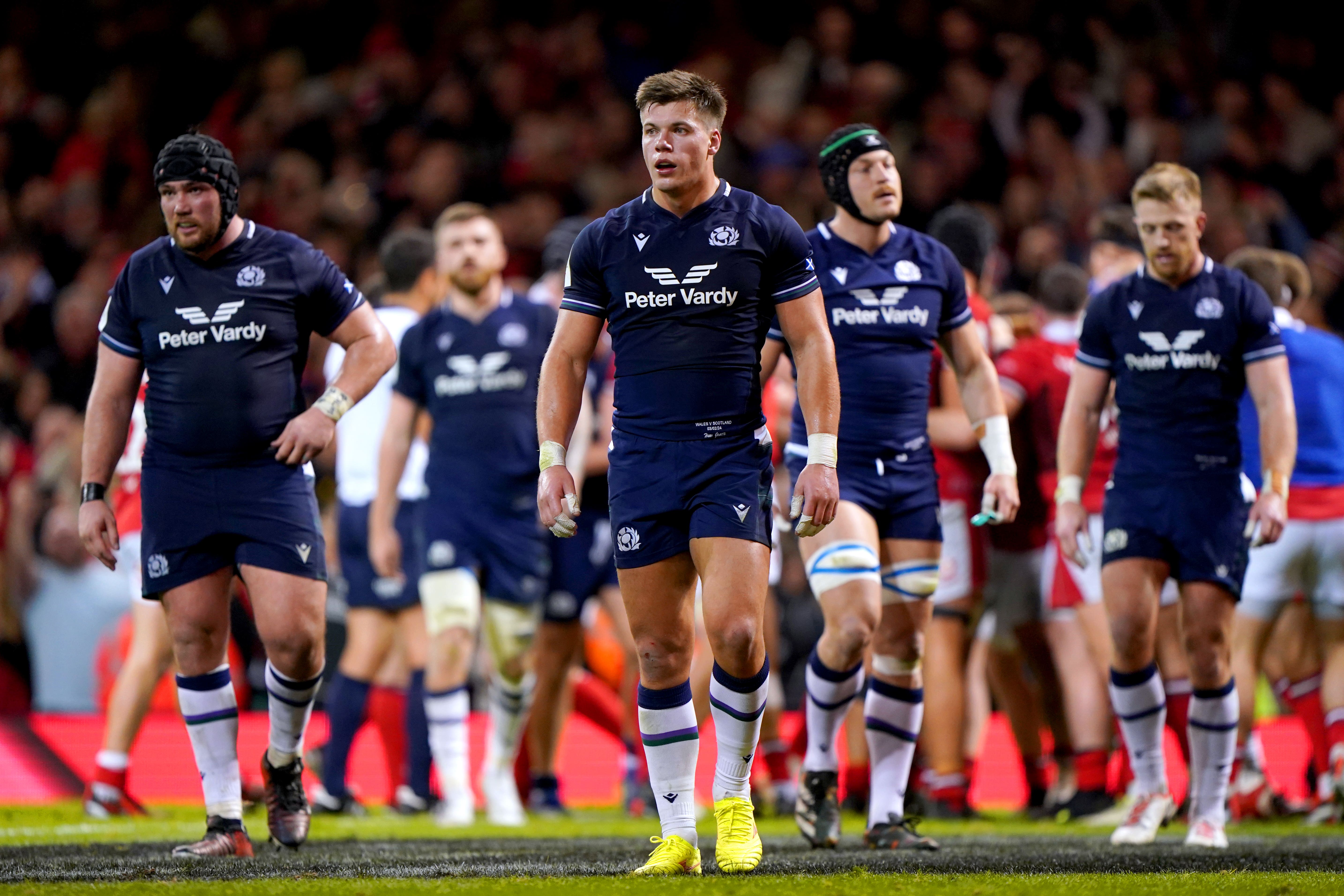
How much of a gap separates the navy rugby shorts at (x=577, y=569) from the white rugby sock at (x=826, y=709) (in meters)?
2.83

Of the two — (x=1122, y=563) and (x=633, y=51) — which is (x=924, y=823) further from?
(x=633, y=51)

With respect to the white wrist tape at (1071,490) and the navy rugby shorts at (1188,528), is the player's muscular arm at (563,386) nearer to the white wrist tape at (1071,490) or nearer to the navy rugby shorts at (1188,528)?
the white wrist tape at (1071,490)

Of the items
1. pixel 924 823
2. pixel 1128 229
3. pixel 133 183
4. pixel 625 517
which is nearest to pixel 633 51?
pixel 133 183

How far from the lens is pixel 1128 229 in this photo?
30.1 feet

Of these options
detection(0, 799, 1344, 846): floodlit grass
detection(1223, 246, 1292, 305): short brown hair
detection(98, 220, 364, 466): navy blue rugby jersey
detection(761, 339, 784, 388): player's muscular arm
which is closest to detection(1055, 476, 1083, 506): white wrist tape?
detection(761, 339, 784, 388): player's muscular arm

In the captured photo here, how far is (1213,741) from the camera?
6.84 metres

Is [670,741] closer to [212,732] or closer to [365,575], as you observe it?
[212,732]

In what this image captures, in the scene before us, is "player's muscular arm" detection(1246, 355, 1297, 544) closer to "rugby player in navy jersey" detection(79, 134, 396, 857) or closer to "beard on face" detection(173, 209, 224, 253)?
"rugby player in navy jersey" detection(79, 134, 396, 857)

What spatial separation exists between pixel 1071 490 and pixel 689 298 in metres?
2.39

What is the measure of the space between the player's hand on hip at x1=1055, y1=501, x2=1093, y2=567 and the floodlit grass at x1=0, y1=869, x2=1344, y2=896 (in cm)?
191

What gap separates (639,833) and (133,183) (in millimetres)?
11396

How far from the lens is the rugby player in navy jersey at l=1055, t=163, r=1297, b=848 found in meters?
6.72

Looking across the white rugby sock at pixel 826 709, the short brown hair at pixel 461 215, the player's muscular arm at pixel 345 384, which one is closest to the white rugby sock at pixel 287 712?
the player's muscular arm at pixel 345 384

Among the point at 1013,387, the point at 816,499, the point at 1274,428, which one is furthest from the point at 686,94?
the point at 1013,387
